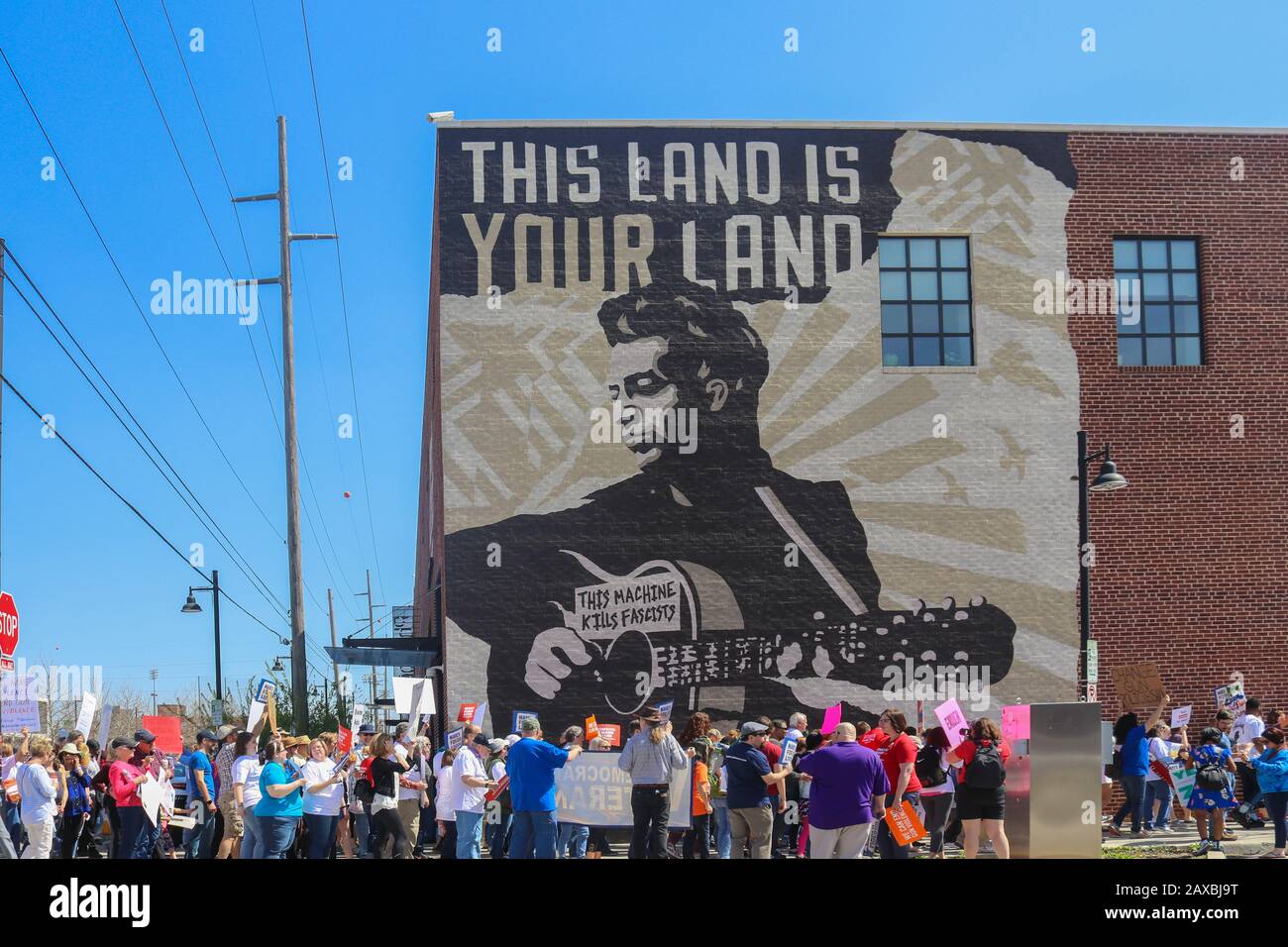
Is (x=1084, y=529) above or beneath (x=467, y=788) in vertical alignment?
above

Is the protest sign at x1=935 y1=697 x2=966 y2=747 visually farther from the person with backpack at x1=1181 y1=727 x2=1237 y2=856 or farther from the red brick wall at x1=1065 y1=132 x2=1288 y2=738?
the red brick wall at x1=1065 y1=132 x2=1288 y2=738

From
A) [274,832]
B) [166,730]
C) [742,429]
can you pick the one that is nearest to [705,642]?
[742,429]

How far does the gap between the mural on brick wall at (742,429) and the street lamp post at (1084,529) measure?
317 mm

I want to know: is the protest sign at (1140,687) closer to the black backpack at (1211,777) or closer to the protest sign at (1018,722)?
the black backpack at (1211,777)

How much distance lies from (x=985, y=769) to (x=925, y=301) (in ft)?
45.4

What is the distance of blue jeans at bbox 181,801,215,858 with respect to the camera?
54.9ft

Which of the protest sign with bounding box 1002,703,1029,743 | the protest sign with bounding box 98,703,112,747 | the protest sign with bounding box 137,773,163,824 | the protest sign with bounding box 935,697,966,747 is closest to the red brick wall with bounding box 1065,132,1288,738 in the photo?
the protest sign with bounding box 935,697,966,747

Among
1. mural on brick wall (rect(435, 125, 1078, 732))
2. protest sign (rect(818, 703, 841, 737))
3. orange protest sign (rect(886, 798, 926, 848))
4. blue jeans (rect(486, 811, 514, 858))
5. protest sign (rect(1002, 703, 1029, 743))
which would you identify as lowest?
blue jeans (rect(486, 811, 514, 858))

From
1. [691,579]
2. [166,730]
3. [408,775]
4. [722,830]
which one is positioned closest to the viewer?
[408,775]

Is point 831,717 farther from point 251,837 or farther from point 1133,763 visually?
point 251,837

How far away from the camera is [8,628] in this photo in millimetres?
15703

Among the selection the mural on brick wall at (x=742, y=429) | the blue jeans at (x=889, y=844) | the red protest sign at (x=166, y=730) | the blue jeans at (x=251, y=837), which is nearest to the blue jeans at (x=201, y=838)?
the blue jeans at (x=251, y=837)
